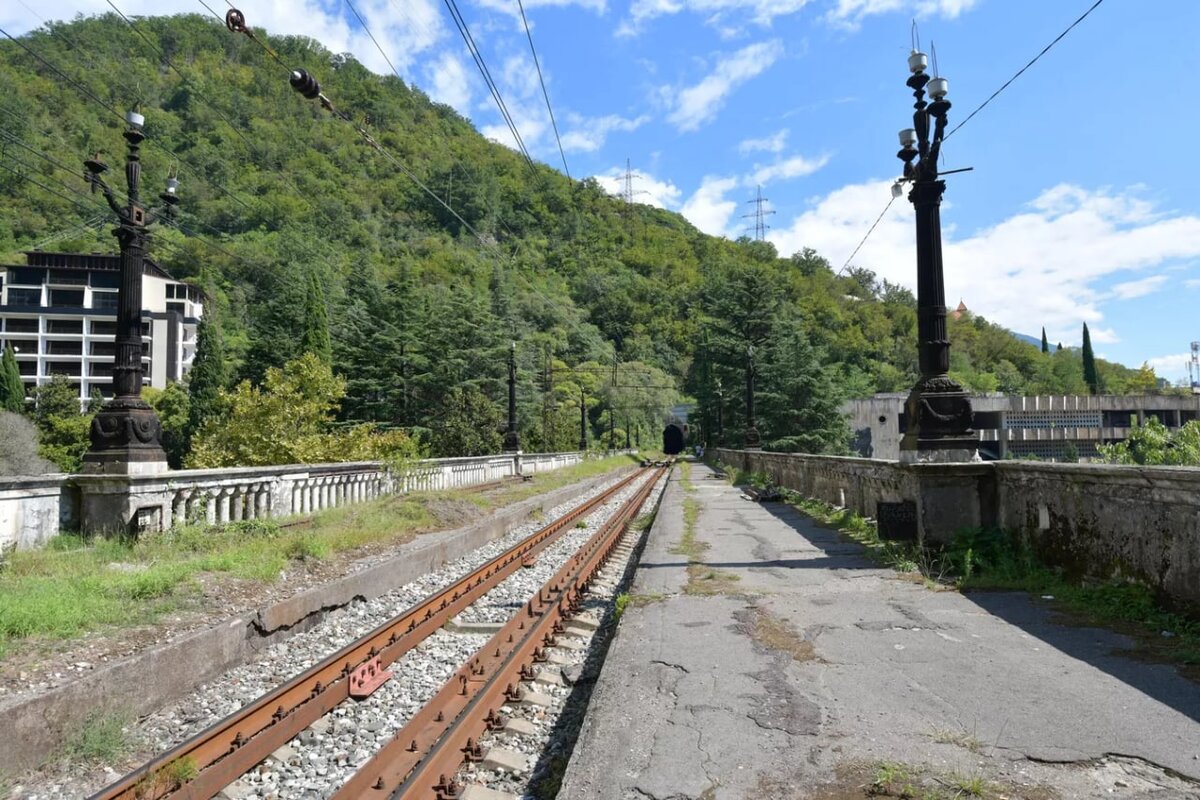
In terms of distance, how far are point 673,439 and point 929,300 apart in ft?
339

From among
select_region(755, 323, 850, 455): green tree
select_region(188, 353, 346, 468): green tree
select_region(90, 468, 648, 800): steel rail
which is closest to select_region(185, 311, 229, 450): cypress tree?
select_region(188, 353, 346, 468): green tree

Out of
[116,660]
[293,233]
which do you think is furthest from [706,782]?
[293,233]

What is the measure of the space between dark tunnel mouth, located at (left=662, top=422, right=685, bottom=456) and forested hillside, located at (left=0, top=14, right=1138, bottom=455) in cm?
427

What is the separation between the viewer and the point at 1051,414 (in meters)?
89.0

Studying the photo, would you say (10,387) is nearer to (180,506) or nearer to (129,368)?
(129,368)

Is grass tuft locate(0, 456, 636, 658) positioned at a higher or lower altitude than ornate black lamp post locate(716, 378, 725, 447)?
lower

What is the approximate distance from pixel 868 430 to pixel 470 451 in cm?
5823

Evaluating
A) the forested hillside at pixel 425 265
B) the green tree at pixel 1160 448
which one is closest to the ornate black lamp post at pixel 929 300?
the forested hillside at pixel 425 265

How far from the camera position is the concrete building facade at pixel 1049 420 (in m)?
86.7

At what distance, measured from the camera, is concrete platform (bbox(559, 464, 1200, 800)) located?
3.30 metres

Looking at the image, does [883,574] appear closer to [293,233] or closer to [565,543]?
[565,543]

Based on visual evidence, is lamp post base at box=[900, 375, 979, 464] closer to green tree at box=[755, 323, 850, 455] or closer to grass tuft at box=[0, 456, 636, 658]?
grass tuft at box=[0, 456, 636, 658]

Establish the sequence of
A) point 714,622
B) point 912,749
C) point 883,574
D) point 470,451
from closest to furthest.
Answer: point 912,749 < point 714,622 < point 883,574 < point 470,451

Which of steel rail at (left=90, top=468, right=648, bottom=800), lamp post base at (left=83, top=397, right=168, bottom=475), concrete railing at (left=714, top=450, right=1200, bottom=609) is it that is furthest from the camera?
lamp post base at (left=83, top=397, right=168, bottom=475)
